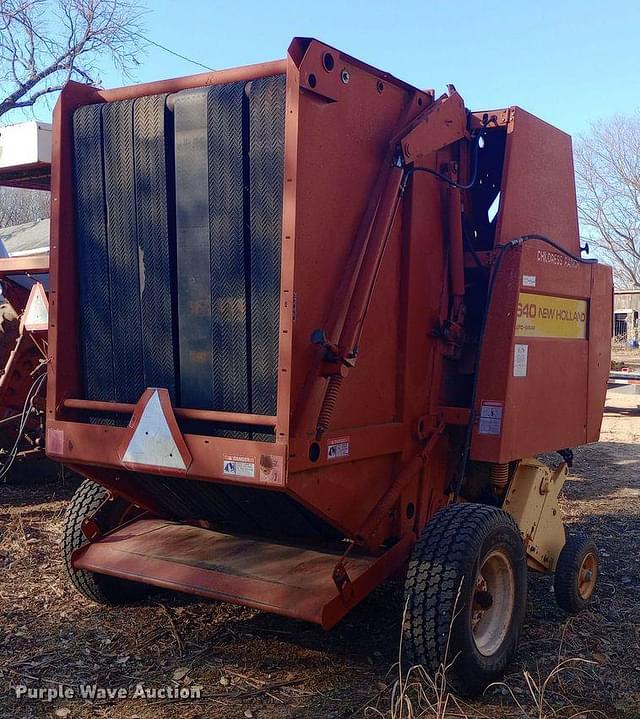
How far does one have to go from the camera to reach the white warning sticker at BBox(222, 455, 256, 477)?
349 centimetres

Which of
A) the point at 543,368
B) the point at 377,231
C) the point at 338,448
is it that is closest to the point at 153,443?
the point at 338,448

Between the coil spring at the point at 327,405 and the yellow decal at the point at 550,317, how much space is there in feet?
4.36

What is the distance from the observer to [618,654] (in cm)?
421

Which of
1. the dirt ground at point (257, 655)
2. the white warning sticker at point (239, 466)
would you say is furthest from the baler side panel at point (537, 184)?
the dirt ground at point (257, 655)

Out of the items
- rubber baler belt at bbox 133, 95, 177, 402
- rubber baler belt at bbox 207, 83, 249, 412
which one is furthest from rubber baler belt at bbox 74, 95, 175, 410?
rubber baler belt at bbox 207, 83, 249, 412

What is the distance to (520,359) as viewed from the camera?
445 centimetres

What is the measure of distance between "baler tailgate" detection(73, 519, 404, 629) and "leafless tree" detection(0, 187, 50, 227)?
1532 inches

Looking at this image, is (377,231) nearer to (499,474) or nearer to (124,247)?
(124,247)

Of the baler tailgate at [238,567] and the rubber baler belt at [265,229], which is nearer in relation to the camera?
the rubber baler belt at [265,229]

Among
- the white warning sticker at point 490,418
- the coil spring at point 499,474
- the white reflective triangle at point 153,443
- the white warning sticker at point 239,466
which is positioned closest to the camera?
the white warning sticker at point 239,466

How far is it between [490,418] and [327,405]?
3.99ft

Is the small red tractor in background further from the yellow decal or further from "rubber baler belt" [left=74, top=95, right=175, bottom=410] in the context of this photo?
the yellow decal

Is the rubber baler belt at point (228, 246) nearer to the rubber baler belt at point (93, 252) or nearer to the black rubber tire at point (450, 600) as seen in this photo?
the rubber baler belt at point (93, 252)

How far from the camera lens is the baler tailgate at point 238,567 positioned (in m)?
3.62
